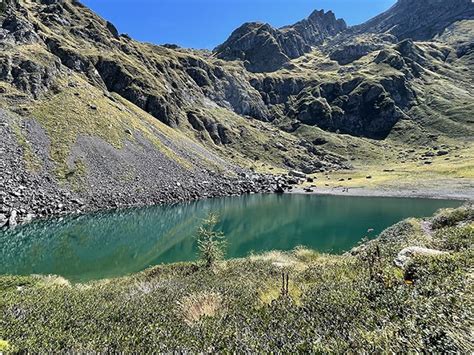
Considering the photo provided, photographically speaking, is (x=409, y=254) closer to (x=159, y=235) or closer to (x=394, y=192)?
(x=159, y=235)

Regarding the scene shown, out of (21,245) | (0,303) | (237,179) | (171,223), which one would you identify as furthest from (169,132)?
(0,303)

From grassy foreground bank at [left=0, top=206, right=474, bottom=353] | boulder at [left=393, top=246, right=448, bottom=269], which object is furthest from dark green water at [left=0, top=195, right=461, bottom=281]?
boulder at [left=393, top=246, right=448, bottom=269]

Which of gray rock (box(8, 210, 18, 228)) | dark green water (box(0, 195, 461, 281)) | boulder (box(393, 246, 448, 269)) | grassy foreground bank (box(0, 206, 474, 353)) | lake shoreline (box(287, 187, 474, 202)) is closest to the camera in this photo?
grassy foreground bank (box(0, 206, 474, 353))

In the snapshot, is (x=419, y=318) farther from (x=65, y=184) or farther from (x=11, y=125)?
(x=11, y=125)

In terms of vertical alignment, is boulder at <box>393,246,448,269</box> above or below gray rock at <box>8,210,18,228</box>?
above

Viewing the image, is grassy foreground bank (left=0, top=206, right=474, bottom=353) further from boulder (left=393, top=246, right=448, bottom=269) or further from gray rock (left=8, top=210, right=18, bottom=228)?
gray rock (left=8, top=210, right=18, bottom=228)

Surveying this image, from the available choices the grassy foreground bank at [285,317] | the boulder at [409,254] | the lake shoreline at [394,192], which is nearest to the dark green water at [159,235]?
the lake shoreline at [394,192]

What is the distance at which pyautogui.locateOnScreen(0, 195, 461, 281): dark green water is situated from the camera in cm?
4394

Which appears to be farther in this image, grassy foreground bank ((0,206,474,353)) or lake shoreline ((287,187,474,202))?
lake shoreline ((287,187,474,202))

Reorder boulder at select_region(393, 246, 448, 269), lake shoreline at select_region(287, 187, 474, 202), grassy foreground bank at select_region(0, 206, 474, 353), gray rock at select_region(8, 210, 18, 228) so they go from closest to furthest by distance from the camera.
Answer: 1. grassy foreground bank at select_region(0, 206, 474, 353)
2. boulder at select_region(393, 246, 448, 269)
3. gray rock at select_region(8, 210, 18, 228)
4. lake shoreline at select_region(287, 187, 474, 202)

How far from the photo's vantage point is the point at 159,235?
6281 centimetres

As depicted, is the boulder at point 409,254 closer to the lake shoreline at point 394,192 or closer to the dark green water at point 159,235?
the dark green water at point 159,235

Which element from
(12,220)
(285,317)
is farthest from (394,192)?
(285,317)

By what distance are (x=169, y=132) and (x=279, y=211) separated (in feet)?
257
